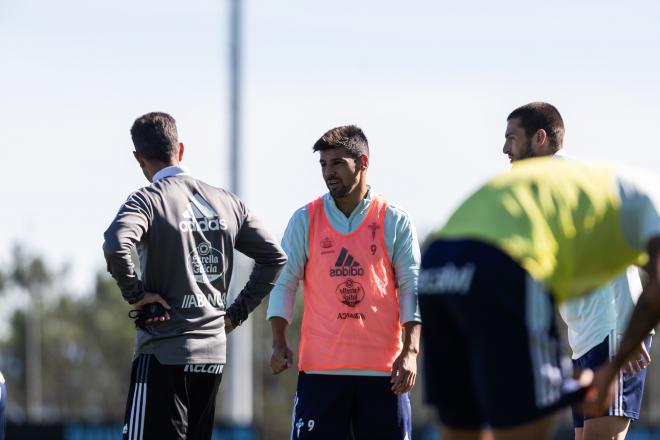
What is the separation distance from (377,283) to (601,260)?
2691 mm

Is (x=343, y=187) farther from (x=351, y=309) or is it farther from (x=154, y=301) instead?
(x=154, y=301)

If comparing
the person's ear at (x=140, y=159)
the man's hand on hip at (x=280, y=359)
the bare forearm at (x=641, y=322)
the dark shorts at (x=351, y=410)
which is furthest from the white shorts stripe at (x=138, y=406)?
the bare forearm at (x=641, y=322)

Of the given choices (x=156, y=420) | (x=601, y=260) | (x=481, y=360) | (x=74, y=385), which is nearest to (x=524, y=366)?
(x=481, y=360)

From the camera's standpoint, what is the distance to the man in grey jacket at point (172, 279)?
22.2 ft

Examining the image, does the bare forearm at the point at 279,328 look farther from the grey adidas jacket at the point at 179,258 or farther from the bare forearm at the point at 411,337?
the bare forearm at the point at 411,337

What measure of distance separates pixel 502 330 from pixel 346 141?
3.08 m

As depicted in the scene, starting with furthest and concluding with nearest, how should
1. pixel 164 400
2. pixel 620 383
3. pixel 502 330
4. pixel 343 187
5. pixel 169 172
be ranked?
pixel 343 187
pixel 620 383
pixel 169 172
pixel 164 400
pixel 502 330

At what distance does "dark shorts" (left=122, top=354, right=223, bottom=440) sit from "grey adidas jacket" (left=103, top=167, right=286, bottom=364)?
65 mm

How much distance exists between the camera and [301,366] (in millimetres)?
7488

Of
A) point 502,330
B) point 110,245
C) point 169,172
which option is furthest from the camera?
point 169,172

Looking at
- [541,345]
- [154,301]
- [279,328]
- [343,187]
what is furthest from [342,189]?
[541,345]

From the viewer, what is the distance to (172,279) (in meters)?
6.88

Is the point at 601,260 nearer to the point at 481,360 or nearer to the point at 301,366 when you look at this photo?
the point at 481,360

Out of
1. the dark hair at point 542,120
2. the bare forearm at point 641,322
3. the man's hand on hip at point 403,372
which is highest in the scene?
the dark hair at point 542,120
